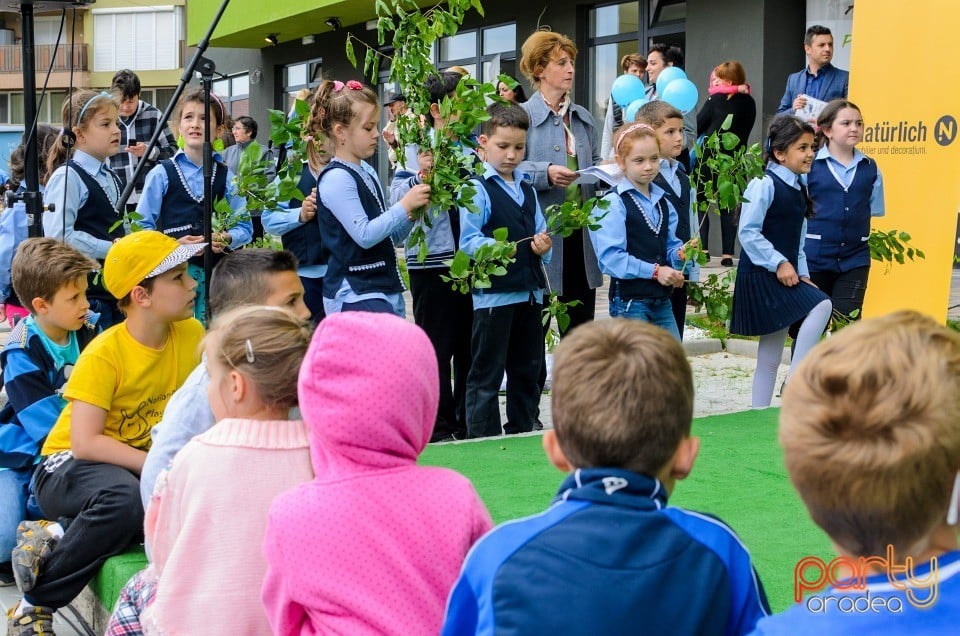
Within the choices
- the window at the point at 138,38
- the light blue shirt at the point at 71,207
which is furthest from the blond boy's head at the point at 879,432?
the window at the point at 138,38

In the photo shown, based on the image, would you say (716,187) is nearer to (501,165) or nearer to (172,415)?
(501,165)

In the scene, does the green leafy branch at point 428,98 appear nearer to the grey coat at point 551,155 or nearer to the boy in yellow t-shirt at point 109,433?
the grey coat at point 551,155

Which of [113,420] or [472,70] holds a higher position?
[472,70]

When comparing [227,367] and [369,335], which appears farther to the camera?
[227,367]

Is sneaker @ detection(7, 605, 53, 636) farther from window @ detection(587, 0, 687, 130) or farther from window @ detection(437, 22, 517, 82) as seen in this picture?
window @ detection(437, 22, 517, 82)

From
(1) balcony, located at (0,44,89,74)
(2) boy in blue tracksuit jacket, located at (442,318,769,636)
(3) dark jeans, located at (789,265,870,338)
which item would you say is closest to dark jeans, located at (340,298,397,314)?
(3) dark jeans, located at (789,265,870,338)

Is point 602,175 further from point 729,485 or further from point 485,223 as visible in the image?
point 729,485

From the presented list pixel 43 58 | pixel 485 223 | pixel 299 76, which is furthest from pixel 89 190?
pixel 43 58

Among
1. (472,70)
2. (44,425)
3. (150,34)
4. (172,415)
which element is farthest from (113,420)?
(150,34)

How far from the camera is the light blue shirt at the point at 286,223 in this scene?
5.91 m

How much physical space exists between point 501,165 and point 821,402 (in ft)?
13.8

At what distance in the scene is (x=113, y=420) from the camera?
12.3ft

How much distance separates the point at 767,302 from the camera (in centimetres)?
616

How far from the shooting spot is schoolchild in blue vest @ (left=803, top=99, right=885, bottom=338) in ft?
21.9
